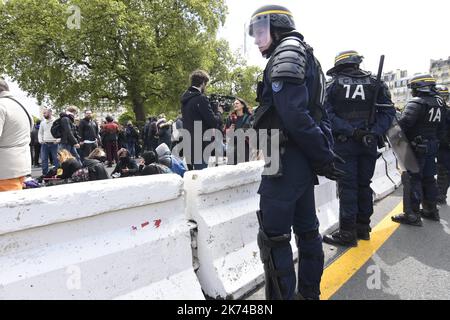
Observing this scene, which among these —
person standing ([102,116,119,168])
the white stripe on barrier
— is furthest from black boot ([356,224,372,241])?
person standing ([102,116,119,168])

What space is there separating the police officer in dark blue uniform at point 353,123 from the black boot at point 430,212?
4.79 feet

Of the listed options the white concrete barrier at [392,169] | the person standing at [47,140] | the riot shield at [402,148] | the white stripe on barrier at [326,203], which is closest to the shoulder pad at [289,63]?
the white stripe on barrier at [326,203]

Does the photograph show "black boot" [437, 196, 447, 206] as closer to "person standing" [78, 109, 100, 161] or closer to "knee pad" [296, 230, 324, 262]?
"knee pad" [296, 230, 324, 262]

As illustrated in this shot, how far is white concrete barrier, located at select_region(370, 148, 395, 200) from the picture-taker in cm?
552

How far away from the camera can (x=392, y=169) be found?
6.73 metres

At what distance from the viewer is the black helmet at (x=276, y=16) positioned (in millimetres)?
2182

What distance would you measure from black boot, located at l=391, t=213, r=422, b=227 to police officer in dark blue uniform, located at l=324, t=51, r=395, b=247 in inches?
37.9

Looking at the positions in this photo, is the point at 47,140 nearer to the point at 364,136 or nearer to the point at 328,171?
the point at 364,136

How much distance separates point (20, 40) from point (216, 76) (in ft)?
66.3

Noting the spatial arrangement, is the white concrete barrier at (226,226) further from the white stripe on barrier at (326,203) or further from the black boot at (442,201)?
the black boot at (442,201)

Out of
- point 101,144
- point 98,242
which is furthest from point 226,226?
point 101,144

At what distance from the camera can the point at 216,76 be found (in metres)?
37.3
